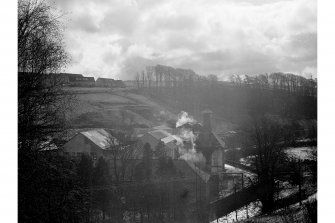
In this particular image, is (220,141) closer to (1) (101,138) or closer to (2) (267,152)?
(2) (267,152)

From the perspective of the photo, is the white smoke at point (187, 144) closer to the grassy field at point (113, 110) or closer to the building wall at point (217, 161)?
the building wall at point (217, 161)

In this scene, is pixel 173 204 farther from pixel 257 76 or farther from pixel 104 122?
pixel 257 76

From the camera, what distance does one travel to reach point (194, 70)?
605cm

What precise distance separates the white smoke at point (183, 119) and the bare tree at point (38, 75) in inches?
119

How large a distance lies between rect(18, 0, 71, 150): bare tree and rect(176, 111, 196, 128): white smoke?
3.01 metres

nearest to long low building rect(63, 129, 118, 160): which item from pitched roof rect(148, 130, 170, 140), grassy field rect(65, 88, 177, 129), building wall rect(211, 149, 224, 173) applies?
grassy field rect(65, 88, 177, 129)

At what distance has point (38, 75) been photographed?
4.80 m

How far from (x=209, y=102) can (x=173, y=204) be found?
2.67 metres

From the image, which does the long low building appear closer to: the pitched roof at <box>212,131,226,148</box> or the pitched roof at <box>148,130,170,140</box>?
the pitched roof at <box>148,130,170,140</box>

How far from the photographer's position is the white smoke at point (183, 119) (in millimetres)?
7430

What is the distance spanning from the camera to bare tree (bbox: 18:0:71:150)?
452 centimetres

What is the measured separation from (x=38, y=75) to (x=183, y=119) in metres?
3.80

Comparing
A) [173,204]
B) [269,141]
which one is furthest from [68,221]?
[269,141]

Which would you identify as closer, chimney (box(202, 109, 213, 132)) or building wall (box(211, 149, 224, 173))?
chimney (box(202, 109, 213, 132))
